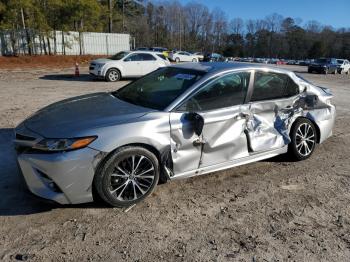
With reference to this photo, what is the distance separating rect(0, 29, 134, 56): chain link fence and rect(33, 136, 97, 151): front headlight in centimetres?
2813

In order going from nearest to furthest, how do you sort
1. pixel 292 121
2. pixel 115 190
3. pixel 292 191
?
pixel 115 190 < pixel 292 191 < pixel 292 121

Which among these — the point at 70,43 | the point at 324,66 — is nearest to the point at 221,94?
the point at 70,43

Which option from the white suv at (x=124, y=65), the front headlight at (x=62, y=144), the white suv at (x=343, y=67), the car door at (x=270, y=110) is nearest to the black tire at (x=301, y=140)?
the car door at (x=270, y=110)

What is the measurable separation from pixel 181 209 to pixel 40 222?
1483mm

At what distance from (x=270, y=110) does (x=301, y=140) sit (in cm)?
86

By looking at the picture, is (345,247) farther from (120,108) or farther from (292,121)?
(120,108)

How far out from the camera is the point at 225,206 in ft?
13.5

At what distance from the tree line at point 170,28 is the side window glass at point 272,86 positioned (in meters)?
26.6

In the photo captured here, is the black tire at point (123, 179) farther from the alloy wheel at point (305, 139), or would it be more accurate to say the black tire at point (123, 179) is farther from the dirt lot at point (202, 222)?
the alloy wheel at point (305, 139)

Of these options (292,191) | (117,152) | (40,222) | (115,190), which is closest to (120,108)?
(117,152)

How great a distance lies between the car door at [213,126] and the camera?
4191 millimetres

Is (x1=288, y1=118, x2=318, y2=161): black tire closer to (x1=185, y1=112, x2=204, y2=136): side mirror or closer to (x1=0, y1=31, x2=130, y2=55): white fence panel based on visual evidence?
(x1=185, y1=112, x2=204, y2=136): side mirror

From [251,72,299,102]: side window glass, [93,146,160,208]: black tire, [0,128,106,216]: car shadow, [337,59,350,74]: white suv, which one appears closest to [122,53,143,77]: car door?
[251,72,299,102]: side window glass

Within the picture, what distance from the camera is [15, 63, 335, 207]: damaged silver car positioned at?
3633mm
